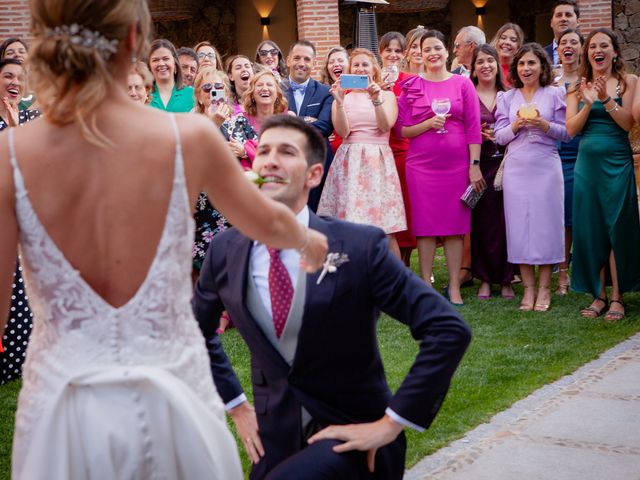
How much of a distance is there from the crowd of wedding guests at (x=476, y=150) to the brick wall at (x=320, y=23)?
685cm

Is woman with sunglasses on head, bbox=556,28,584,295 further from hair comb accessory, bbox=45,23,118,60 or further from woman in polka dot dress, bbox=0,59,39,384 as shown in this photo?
hair comb accessory, bbox=45,23,118,60

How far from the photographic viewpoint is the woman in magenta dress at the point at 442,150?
8.07 m

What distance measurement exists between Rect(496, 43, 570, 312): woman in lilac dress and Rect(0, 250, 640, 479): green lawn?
15.8 inches

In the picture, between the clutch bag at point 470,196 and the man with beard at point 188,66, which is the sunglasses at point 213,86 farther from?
the clutch bag at point 470,196

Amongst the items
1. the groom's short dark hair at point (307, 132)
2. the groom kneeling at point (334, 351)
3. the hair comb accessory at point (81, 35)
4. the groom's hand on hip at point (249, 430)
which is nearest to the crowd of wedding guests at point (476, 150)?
the groom's short dark hair at point (307, 132)

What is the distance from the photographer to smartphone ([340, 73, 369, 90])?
777 centimetres

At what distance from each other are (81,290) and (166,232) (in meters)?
0.21

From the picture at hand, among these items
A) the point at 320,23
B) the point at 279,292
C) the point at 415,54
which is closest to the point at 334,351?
the point at 279,292

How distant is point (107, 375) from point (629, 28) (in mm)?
18280

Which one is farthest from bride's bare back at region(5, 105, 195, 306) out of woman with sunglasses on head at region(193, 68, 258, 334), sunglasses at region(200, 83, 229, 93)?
sunglasses at region(200, 83, 229, 93)

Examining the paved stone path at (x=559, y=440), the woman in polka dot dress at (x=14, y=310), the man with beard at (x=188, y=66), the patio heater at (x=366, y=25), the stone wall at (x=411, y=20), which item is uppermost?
the stone wall at (x=411, y=20)

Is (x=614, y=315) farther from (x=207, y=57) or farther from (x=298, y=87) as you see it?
(x=207, y=57)

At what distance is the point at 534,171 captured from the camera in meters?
7.86

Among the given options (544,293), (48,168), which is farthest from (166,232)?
(544,293)
